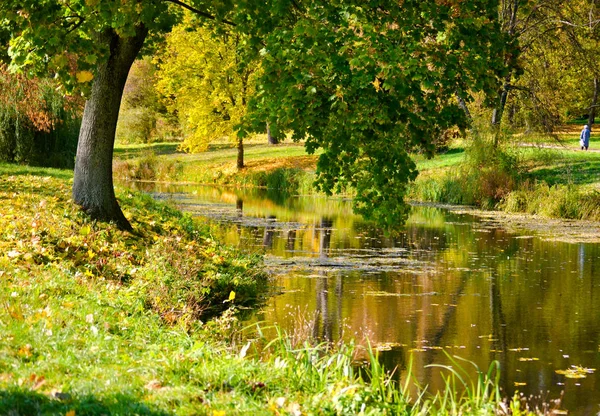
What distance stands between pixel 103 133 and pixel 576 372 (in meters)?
8.57

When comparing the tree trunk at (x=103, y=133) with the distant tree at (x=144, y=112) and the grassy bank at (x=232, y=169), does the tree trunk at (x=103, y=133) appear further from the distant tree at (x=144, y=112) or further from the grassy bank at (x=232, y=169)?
the distant tree at (x=144, y=112)

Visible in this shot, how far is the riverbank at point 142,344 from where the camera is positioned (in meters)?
5.71

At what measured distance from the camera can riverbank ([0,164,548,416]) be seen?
571 centimetres

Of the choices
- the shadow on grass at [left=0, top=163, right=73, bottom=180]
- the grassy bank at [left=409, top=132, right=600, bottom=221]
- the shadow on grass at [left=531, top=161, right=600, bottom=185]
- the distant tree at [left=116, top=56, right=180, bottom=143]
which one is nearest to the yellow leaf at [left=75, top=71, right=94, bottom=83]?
the shadow on grass at [left=0, top=163, right=73, bottom=180]

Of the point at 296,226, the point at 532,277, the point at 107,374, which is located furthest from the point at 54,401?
the point at 296,226

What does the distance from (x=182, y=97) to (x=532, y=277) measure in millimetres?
27266

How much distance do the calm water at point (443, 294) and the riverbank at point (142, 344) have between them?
0.80 meters

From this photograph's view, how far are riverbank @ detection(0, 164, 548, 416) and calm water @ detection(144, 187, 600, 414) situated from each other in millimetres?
797

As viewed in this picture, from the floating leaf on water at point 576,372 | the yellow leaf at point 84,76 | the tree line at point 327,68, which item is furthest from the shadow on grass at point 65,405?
the yellow leaf at point 84,76

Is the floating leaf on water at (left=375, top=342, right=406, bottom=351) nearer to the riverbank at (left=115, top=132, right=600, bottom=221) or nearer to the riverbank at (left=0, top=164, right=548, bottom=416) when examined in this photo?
the riverbank at (left=0, top=164, right=548, bottom=416)

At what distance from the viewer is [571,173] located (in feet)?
100

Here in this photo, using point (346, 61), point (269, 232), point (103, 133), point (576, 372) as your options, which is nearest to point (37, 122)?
point (269, 232)

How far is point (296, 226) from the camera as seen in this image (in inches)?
958

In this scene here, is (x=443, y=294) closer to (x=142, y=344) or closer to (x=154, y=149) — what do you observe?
(x=142, y=344)
